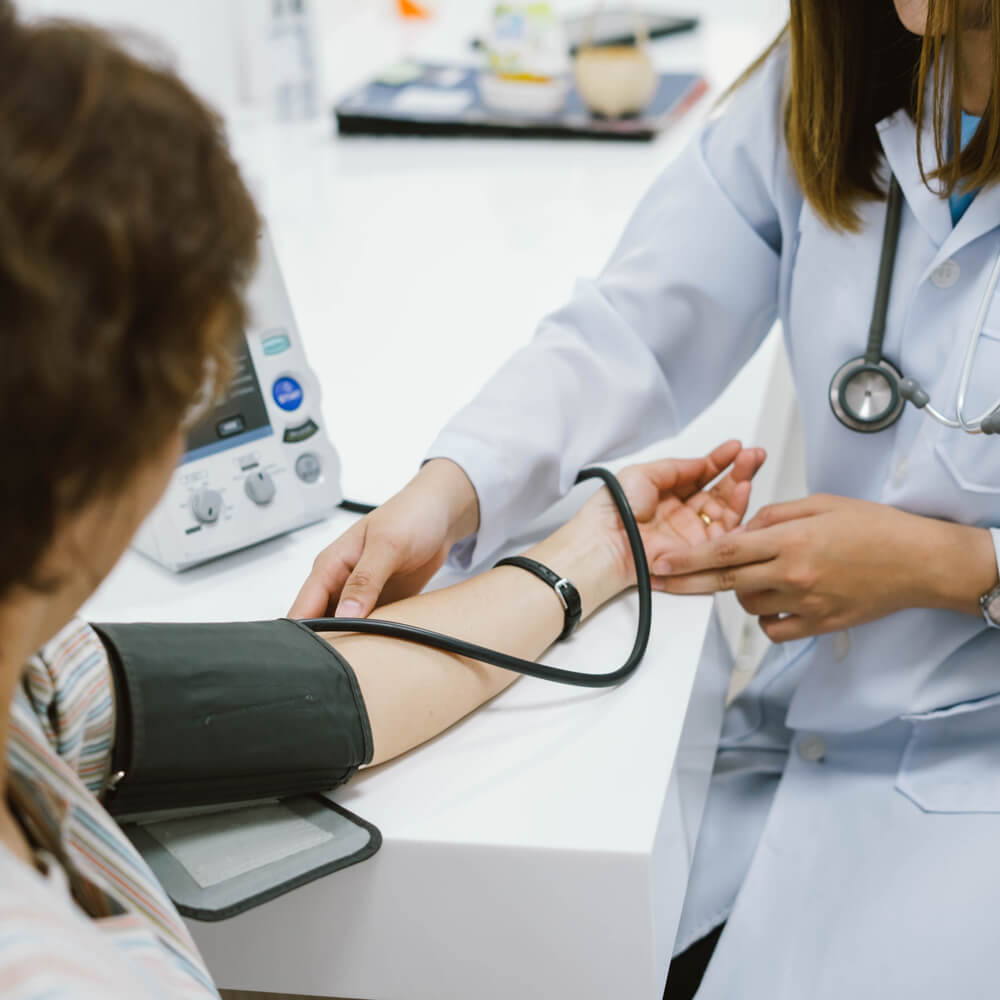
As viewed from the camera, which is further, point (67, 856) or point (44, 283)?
point (67, 856)

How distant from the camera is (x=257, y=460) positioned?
97 centimetres

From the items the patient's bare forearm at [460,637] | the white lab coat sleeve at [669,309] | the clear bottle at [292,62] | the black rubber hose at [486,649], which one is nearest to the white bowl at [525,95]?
the clear bottle at [292,62]

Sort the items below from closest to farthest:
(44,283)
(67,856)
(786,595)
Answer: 1. (44,283)
2. (67,856)
3. (786,595)

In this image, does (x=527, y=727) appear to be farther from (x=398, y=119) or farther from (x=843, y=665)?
(x=398, y=119)

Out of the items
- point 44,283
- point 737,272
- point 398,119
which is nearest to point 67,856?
point 44,283

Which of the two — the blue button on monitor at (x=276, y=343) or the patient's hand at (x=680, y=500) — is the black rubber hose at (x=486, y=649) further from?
the blue button on monitor at (x=276, y=343)

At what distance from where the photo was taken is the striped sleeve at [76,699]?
0.62m

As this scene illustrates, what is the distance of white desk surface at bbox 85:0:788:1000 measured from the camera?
69cm

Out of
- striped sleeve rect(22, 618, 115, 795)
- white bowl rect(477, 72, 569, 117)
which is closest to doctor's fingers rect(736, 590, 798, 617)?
striped sleeve rect(22, 618, 115, 795)

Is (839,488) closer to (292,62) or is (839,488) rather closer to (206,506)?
(206,506)

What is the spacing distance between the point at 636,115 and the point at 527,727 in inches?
57.6

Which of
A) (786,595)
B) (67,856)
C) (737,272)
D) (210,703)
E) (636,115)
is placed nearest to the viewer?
(67,856)

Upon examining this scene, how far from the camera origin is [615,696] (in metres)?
0.80

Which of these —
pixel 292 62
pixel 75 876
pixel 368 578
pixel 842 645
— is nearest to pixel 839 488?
pixel 842 645
